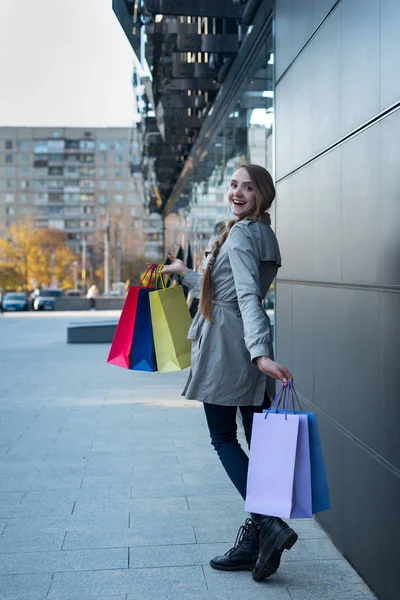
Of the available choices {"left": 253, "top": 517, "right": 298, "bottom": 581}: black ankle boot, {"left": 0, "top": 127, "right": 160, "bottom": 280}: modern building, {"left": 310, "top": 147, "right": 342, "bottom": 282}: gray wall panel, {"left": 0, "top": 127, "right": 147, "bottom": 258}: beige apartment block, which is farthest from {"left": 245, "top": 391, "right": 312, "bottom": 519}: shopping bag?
{"left": 0, "top": 127, "right": 147, "bottom": 258}: beige apartment block

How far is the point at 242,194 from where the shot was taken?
4.16 meters

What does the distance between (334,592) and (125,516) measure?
1704 millimetres

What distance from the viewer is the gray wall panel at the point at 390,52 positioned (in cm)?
355

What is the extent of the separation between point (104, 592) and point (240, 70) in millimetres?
7455

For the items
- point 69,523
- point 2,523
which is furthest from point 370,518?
point 2,523

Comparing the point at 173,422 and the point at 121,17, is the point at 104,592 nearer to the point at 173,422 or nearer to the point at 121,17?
the point at 173,422

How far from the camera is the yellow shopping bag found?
4.44 meters

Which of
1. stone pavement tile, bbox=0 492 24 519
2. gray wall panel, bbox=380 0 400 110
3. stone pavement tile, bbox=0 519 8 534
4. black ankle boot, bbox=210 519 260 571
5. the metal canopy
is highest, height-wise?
the metal canopy

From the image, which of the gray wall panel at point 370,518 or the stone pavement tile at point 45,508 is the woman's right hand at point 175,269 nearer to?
the gray wall panel at point 370,518

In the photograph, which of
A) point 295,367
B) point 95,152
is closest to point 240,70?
point 295,367

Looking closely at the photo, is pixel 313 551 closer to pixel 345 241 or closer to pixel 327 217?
pixel 345 241

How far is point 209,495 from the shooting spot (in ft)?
19.5

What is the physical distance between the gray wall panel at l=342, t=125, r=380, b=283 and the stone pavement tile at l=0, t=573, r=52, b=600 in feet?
6.68

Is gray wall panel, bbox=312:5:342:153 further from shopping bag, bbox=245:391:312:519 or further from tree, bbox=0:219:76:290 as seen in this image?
tree, bbox=0:219:76:290
